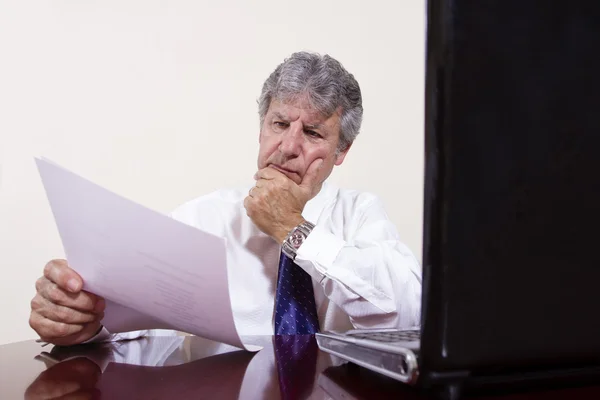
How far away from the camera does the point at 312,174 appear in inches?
56.4

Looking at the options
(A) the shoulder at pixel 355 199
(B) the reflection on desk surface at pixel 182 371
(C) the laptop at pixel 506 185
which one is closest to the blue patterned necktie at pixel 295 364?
(B) the reflection on desk surface at pixel 182 371

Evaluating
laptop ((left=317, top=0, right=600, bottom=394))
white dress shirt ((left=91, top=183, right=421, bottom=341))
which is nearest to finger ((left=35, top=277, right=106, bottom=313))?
white dress shirt ((left=91, top=183, right=421, bottom=341))

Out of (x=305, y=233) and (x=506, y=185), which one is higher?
(x=506, y=185)

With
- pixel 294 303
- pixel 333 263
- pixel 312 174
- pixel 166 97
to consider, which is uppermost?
pixel 166 97

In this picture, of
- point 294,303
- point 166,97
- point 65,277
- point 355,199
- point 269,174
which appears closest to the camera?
point 65,277

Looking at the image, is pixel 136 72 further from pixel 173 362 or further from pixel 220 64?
pixel 173 362

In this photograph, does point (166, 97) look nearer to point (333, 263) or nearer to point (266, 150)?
point (266, 150)

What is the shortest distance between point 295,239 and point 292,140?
1.21 feet

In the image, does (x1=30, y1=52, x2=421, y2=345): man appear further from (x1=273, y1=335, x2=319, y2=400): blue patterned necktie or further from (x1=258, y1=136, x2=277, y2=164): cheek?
(x1=273, y1=335, x2=319, y2=400): blue patterned necktie

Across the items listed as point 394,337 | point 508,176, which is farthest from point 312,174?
point 508,176

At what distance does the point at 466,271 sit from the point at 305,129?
3.72 feet

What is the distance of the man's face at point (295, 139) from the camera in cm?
140

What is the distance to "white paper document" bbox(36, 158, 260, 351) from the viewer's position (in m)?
0.55

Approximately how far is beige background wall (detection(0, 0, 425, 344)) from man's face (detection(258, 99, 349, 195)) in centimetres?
51
